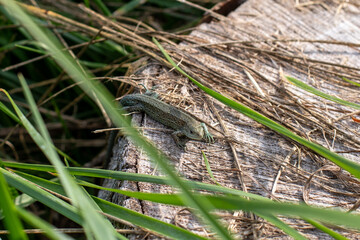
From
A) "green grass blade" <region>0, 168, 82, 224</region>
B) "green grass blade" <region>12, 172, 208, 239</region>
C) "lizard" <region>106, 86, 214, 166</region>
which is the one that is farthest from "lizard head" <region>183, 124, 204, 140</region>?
"green grass blade" <region>0, 168, 82, 224</region>

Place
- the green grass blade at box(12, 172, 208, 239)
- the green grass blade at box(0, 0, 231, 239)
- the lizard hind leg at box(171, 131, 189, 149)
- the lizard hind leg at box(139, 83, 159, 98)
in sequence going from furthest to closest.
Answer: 1. the lizard hind leg at box(139, 83, 159, 98)
2. the lizard hind leg at box(171, 131, 189, 149)
3. the green grass blade at box(12, 172, 208, 239)
4. the green grass blade at box(0, 0, 231, 239)

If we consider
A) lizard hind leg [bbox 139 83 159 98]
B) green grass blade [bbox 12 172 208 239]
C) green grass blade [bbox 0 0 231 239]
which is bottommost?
green grass blade [bbox 12 172 208 239]

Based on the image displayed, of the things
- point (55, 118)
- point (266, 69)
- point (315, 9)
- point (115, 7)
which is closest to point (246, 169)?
point (266, 69)

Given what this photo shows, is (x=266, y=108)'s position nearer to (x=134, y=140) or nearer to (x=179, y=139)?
(x=179, y=139)

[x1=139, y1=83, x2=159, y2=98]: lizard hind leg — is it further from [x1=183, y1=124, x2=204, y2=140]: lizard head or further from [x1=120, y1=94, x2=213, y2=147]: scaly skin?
[x1=183, y1=124, x2=204, y2=140]: lizard head

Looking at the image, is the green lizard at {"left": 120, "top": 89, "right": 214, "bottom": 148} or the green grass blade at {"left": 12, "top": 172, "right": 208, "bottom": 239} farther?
the green lizard at {"left": 120, "top": 89, "right": 214, "bottom": 148}

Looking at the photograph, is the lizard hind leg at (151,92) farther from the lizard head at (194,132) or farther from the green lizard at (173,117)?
the lizard head at (194,132)

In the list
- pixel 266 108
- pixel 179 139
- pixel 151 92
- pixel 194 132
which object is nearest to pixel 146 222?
pixel 179 139

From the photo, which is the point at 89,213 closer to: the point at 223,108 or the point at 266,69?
the point at 223,108

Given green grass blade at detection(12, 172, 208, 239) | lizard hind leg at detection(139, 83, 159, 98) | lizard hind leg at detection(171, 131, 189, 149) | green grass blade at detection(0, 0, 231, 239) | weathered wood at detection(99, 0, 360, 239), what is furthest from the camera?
lizard hind leg at detection(139, 83, 159, 98)

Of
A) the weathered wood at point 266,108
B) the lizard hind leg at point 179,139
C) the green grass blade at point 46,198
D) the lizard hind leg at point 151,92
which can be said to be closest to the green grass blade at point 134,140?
the green grass blade at point 46,198
